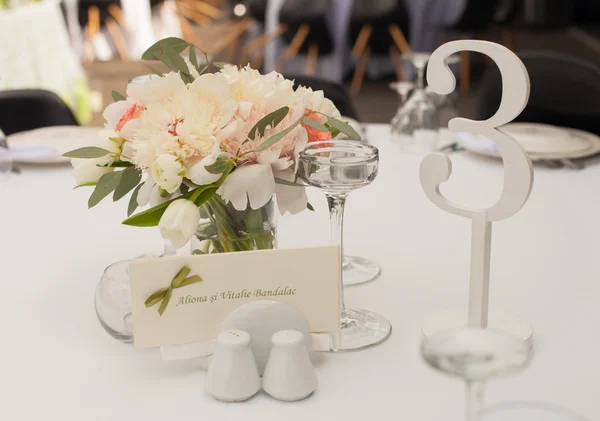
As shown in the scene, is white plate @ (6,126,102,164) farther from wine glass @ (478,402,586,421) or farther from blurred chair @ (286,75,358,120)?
wine glass @ (478,402,586,421)

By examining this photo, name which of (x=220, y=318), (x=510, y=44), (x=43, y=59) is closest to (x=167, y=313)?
(x=220, y=318)

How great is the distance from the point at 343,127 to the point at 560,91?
1.48 meters

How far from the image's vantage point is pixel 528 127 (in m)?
1.88

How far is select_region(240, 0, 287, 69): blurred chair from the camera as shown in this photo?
5.48 m

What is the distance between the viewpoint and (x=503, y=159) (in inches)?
34.7

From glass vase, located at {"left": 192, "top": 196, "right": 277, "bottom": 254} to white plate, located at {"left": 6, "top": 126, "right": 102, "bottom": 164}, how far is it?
2.49 ft

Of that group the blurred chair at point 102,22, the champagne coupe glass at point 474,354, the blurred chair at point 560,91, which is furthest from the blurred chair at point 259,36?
the champagne coupe glass at point 474,354

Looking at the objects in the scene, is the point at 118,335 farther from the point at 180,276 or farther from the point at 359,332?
the point at 359,332

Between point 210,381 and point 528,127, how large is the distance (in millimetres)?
1293

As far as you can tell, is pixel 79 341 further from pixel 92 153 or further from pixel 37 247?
pixel 37 247

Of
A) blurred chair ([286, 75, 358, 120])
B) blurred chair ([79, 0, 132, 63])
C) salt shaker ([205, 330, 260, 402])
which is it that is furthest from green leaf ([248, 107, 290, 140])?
blurred chair ([79, 0, 132, 63])

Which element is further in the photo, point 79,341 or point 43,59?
point 43,59

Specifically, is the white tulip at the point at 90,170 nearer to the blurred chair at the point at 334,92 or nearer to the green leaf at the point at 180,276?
the green leaf at the point at 180,276

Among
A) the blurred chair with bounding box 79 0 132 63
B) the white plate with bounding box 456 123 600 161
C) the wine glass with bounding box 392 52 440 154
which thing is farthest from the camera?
the blurred chair with bounding box 79 0 132 63
